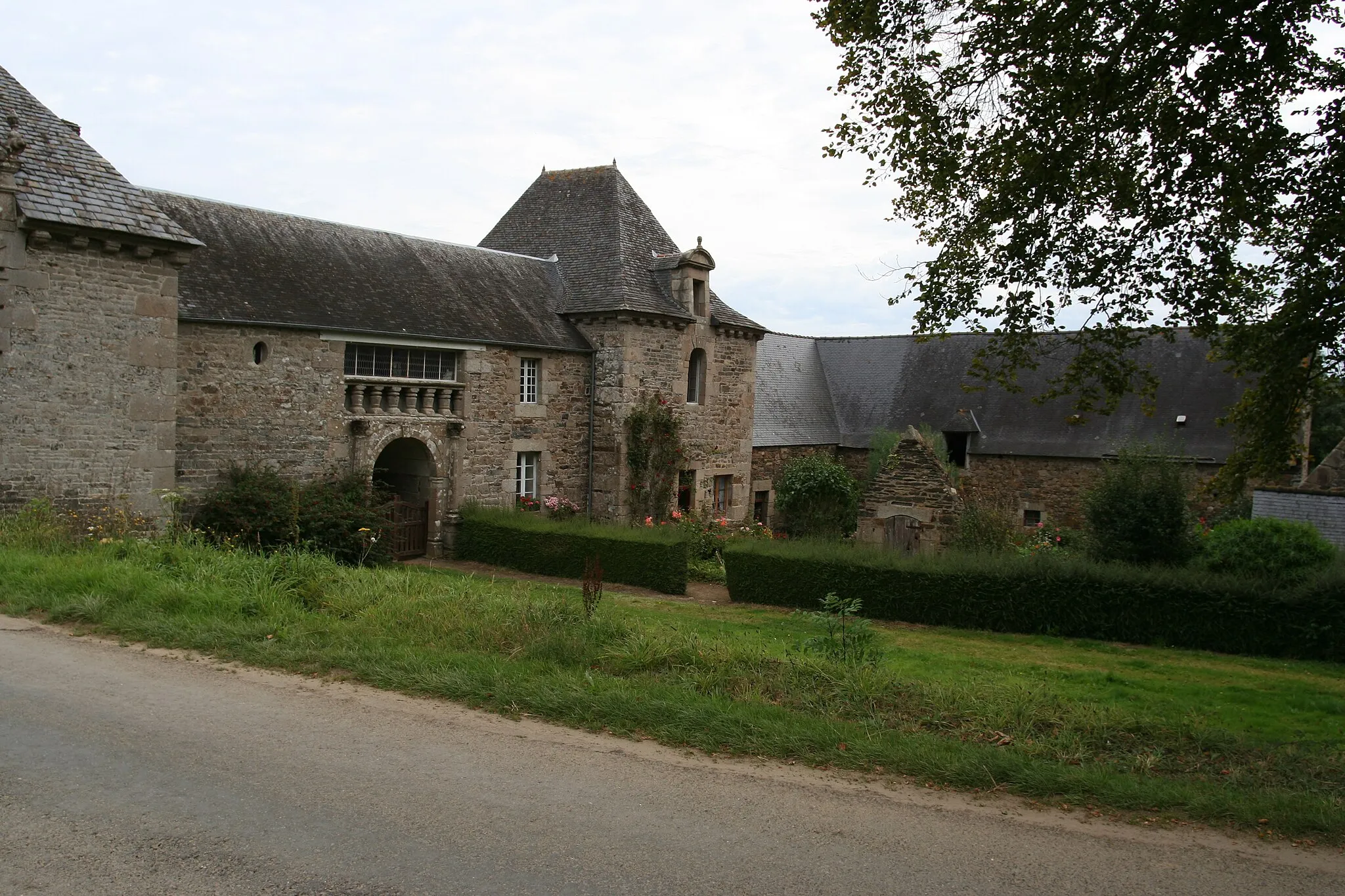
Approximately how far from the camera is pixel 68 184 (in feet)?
45.4

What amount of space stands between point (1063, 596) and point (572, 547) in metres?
8.32

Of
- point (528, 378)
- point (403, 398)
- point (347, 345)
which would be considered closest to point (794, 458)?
point (528, 378)

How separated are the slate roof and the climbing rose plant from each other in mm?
4833

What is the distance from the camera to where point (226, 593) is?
8680 millimetres

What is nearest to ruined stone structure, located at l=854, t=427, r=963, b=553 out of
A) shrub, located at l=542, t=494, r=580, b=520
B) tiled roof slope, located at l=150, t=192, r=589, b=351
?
shrub, located at l=542, t=494, r=580, b=520

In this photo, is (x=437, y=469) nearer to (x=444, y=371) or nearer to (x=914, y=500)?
(x=444, y=371)

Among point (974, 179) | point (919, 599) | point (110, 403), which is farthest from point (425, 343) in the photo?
point (974, 179)

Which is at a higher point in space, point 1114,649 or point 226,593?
point 226,593

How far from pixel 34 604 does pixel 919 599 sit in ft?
36.9

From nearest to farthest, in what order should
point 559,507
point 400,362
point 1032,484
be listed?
point 400,362 < point 559,507 < point 1032,484

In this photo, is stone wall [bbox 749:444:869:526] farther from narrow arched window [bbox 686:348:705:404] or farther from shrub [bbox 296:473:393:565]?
shrub [bbox 296:473:393:565]

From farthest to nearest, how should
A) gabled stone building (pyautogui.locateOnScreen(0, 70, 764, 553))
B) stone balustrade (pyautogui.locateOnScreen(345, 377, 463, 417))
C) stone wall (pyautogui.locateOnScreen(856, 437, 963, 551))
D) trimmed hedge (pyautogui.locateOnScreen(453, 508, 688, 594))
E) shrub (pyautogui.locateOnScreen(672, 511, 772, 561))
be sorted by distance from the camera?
shrub (pyautogui.locateOnScreen(672, 511, 772, 561))
stone wall (pyautogui.locateOnScreen(856, 437, 963, 551))
stone balustrade (pyautogui.locateOnScreen(345, 377, 463, 417))
trimmed hedge (pyautogui.locateOnScreen(453, 508, 688, 594))
gabled stone building (pyautogui.locateOnScreen(0, 70, 764, 553))

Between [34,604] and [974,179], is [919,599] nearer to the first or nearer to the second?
[974,179]

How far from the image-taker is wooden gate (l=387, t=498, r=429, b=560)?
1956cm
